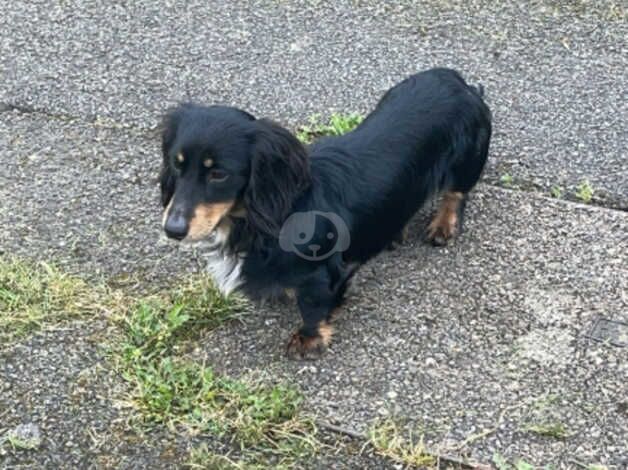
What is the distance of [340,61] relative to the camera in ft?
16.3

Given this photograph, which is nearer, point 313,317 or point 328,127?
point 313,317

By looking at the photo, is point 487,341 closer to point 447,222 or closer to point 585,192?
point 447,222

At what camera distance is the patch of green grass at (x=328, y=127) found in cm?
428

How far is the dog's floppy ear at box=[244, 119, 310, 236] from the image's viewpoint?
2812 millimetres

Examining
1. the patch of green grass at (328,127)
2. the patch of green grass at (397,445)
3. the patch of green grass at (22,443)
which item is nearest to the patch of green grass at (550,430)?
the patch of green grass at (397,445)

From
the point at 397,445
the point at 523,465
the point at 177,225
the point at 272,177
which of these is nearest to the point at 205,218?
the point at 177,225

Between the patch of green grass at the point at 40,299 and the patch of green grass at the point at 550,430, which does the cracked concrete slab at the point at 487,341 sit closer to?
the patch of green grass at the point at 550,430

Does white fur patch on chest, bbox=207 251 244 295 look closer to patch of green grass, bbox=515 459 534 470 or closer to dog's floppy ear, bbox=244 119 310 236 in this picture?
dog's floppy ear, bbox=244 119 310 236

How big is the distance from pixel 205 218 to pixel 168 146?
308 mm

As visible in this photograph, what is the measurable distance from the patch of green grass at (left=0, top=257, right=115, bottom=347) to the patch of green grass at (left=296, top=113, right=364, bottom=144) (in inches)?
51.3

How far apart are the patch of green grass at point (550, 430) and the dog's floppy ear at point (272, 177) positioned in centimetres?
100

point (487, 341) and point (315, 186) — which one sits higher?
point (315, 186)

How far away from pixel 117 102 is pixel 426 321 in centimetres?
214

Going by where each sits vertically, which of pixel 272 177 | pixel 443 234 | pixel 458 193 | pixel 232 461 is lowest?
pixel 232 461
